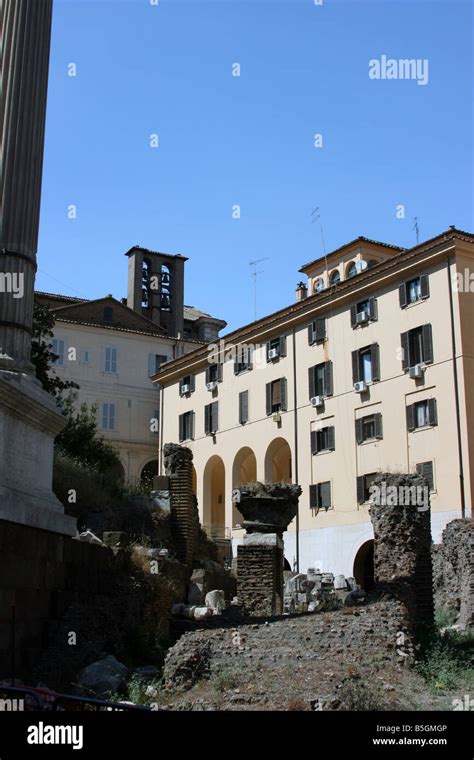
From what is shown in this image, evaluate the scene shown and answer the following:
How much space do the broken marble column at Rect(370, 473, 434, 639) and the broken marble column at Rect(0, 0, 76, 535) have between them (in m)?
6.77

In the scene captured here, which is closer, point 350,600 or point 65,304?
point 350,600

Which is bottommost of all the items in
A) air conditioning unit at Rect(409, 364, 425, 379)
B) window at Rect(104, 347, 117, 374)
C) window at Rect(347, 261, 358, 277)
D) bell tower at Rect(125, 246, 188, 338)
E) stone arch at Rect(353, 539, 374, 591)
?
stone arch at Rect(353, 539, 374, 591)

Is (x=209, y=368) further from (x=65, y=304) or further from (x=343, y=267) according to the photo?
(x=65, y=304)

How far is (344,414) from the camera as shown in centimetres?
3656

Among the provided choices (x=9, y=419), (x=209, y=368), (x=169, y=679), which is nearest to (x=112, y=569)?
(x=169, y=679)

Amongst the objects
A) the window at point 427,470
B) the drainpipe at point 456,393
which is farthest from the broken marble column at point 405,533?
the window at point 427,470

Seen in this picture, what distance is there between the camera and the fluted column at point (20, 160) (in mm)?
11156

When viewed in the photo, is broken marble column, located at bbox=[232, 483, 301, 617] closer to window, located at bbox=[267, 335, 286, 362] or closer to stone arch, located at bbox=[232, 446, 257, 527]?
window, located at bbox=[267, 335, 286, 362]

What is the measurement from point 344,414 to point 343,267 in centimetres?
1100

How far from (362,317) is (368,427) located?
173 inches

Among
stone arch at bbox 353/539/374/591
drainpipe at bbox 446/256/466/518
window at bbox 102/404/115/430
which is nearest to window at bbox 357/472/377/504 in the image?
stone arch at bbox 353/539/374/591

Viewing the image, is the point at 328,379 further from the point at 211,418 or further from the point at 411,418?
the point at 211,418

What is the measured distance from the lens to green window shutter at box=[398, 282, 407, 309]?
113 feet

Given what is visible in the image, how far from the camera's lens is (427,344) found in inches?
1302
